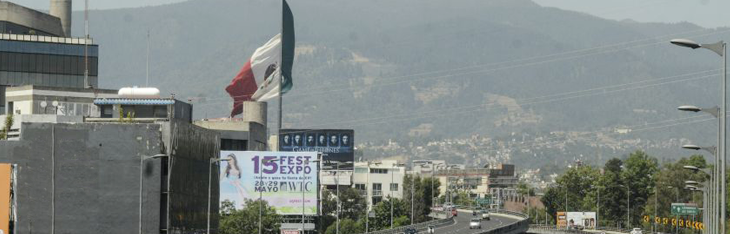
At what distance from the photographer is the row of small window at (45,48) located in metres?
172

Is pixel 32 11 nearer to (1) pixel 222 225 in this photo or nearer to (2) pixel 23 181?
(1) pixel 222 225

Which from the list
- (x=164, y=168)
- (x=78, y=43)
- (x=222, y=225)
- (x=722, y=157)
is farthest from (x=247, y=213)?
(x=722, y=157)

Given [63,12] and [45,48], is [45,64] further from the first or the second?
[63,12]

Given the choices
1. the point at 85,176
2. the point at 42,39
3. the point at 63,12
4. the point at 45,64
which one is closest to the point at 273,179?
the point at 45,64

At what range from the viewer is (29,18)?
182 metres

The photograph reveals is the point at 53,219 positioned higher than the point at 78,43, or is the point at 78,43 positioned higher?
the point at 78,43

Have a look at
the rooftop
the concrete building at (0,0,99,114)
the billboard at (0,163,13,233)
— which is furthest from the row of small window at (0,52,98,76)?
the billboard at (0,163,13,233)

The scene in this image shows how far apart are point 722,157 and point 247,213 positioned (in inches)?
4163

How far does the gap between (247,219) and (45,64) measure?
1131 inches

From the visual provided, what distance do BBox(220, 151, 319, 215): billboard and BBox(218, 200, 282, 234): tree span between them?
178 centimetres

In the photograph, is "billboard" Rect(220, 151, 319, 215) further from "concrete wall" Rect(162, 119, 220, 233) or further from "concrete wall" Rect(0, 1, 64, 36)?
"concrete wall" Rect(162, 119, 220, 233)

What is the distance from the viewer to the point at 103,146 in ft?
317

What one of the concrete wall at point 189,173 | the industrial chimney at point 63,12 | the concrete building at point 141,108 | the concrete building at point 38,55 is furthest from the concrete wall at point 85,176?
the industrial chimney at point 63,12

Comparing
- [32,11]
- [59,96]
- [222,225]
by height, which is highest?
[32,11]
